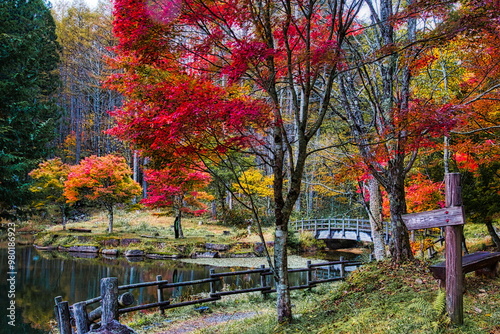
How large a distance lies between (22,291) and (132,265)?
4943 millimetres

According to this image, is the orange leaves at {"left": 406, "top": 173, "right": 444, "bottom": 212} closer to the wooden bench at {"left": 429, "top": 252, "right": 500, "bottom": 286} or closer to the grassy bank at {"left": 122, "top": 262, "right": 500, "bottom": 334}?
the grassy bank at {"left": 122, "top": 262, "right": 500, "bottom": 334}

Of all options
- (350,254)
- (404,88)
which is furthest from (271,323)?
(350,254)

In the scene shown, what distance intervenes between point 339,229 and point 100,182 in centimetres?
1423

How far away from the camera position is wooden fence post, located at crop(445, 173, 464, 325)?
12.1ft

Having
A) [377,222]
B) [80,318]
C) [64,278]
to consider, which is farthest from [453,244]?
[64,278]

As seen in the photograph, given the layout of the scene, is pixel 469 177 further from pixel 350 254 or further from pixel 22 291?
pixel 22 291

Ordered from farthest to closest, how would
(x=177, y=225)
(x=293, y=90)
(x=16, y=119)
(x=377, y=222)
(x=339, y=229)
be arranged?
(x=177, y=225) < (x=339, y=229) < (x=16, y=119) < (x=377, y=222) < (x=293, y=90)

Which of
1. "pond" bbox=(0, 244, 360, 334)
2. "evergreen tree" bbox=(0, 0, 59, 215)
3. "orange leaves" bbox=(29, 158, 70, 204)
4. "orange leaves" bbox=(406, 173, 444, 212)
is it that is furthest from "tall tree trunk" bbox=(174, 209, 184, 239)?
"orange leaves" bbox=(406, 173, 444, 212)

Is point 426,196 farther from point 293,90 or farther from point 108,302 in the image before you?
point 108,302

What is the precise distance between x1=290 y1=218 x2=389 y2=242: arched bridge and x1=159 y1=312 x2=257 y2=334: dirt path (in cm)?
1143

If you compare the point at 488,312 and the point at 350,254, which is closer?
the point at 488,312

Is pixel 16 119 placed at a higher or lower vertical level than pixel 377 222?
higher

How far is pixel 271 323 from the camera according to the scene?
543 centimetres

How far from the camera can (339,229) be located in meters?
20.1
